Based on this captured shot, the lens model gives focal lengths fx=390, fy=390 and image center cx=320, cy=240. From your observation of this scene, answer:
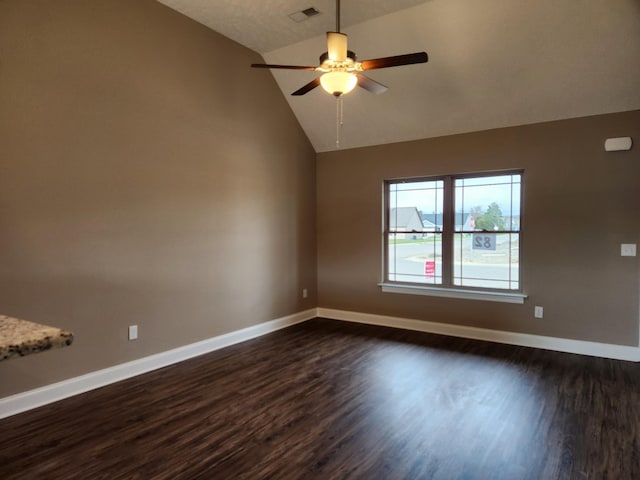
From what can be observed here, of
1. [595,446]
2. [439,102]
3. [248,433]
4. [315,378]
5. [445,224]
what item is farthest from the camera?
[445,224]

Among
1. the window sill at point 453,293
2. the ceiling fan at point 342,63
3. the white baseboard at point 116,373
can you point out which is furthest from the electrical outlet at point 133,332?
the window sill at point 453,293

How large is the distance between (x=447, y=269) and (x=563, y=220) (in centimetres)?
142

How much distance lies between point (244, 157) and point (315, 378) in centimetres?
267

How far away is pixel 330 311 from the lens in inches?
234

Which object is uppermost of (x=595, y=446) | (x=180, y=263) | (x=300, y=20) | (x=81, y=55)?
(x=300, y=20)

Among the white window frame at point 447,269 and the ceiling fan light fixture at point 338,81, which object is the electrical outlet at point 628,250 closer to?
the white window frame at point 447,269

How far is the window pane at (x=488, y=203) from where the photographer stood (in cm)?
461

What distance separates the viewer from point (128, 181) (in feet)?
11.5

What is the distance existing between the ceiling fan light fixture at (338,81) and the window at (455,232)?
2574 millimetres

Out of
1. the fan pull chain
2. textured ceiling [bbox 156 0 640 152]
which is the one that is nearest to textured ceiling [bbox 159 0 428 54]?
textured ceiling [bbox 156 0 640 152]

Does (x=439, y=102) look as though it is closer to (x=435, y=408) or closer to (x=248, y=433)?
(x=435, y=408)

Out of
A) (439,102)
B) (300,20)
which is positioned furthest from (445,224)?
(300,20)

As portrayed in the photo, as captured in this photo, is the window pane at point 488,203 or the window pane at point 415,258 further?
the window pane at point 415,258

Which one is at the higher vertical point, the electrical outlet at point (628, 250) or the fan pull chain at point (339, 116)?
the fan pull chain at point (339, 116)
